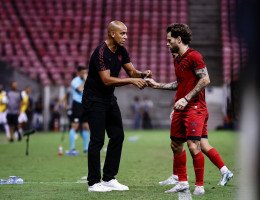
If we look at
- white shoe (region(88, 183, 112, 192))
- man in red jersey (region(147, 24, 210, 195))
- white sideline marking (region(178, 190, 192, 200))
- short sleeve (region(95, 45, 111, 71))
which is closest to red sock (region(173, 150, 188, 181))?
man in red jersey (region(147, 24, 210, 195))

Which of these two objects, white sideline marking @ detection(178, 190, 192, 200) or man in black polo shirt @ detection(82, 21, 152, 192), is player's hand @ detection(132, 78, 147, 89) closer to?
man in black polo shirt @ detection(82, 21, 152, 192)

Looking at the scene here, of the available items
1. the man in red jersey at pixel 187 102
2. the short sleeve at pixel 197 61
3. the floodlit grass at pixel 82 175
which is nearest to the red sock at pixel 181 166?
the man in red jersey at pixel 187 102

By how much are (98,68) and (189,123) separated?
1.16m

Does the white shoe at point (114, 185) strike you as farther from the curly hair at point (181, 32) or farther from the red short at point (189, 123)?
the curly hair at point (181, 32)

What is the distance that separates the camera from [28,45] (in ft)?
107

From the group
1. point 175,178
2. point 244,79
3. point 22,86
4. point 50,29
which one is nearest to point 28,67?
point 22,86

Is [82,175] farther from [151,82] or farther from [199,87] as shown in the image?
[199,87]

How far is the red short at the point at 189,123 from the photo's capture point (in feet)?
20.2

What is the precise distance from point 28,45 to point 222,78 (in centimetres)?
1044

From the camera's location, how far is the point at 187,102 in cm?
609

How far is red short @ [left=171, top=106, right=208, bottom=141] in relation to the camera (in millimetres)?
6148

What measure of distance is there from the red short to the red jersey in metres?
0.09

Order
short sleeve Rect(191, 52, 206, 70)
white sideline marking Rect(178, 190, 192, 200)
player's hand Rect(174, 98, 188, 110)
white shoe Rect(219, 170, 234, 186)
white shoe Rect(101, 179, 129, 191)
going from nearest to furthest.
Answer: white sideline marking Rect(178, 190, 192, 200)
player's hand Rect(174, 98, 188, 110)
short sleeve Rect(191, 52, 206, 70)
white shoe Rect(101, 179, 129, 191)
white shoe Rect(219, 170, 234, 186)

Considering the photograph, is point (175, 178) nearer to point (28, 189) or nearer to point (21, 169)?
point (28, 189)
